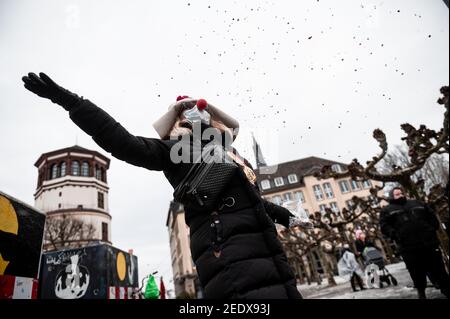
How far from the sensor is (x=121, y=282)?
10.4 meters

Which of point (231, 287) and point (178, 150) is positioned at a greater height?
point (178, 150)

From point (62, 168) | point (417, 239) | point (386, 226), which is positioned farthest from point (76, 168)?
point (417, 239)

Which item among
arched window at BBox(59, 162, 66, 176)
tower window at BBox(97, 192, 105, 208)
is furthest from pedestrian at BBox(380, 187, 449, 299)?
arched window at BBox(59, 162, 66, 176)

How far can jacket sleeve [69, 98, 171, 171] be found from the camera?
1.59m

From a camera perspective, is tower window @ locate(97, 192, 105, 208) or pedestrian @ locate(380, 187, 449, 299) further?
tower window @ locate(97, 192, 105, 208)

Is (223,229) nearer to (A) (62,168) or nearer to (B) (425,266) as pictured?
(B) (425,266)

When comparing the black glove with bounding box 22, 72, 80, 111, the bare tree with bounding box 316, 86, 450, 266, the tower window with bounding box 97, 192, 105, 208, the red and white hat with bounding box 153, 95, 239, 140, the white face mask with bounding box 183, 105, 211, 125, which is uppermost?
the tower window with bounding box 97, 192, 105, 208

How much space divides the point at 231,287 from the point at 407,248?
5188 millimetres

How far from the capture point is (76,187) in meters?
43.8

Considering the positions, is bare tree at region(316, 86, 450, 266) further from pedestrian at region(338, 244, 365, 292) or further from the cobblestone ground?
pedestrian at region(338, 244, 365, 292)

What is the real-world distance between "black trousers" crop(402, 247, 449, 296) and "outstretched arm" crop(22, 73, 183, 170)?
570 centimetres

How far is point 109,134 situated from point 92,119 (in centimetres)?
12
